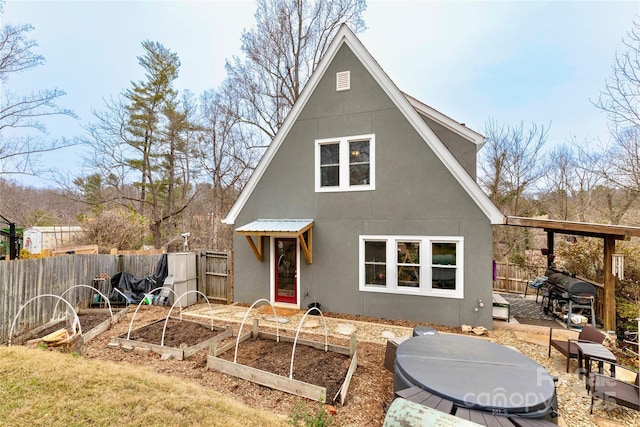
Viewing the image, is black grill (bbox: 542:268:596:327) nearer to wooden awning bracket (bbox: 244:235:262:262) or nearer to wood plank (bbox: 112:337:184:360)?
wooden awning bracket (bbox: 244:235:262:262)

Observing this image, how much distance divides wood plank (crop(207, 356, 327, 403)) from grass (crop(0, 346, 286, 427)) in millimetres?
560

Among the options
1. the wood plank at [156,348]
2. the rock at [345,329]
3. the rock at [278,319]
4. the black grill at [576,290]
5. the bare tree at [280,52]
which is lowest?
the rock at [278,319]

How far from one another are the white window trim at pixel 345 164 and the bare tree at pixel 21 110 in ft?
40.3

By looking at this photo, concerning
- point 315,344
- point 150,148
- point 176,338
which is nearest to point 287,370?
point 315,344

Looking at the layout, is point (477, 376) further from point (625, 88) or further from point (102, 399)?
point (625, 88)

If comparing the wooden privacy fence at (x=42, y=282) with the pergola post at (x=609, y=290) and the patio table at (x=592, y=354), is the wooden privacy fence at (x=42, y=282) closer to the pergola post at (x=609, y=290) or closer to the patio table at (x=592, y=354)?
the patio table at (x=592, y=354)

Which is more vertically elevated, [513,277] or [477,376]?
[477,376]

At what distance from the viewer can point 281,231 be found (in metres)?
7.97

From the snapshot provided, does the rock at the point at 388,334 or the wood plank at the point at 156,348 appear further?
the rock at the point at 388,334

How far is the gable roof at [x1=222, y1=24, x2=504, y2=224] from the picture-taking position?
7.02m

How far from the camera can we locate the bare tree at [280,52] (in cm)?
1568

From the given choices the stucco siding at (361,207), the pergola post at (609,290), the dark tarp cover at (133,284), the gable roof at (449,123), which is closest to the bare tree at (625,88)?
the gable roof at (449,123)

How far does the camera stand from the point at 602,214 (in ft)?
47.3

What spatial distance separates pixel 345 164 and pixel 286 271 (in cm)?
393
